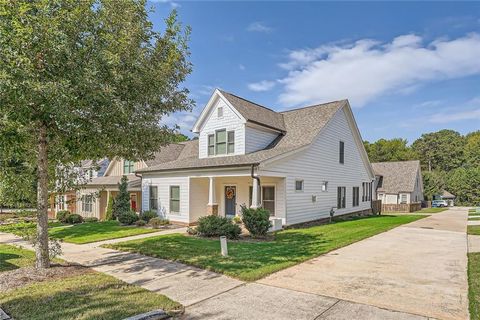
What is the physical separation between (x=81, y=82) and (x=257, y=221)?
8.41 meters

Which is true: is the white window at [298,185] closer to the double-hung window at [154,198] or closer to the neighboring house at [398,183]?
the double-hung window at [154,198]

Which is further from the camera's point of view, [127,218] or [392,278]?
[127,218]

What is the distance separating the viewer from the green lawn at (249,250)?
25.6 feet

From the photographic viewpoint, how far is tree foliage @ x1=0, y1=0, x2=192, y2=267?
18.9ft

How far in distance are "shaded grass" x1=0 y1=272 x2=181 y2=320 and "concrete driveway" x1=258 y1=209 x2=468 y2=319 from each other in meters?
2.58

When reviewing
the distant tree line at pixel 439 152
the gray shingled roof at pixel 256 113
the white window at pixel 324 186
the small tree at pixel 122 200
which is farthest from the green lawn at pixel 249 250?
the distant tree line at pixel 439 152

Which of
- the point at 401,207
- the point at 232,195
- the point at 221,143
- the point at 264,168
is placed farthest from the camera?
the point at 401,207

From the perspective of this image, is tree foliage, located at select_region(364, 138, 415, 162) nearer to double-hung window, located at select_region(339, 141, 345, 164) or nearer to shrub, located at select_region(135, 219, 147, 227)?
double-hung window, located at select_region(339, 141, 345, 164)

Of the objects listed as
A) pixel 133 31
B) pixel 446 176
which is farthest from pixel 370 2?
pixel 446 176

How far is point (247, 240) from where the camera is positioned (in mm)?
12102

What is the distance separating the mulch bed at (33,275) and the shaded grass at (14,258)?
105 centimetres

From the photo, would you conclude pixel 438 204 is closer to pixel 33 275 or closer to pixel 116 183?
pixel 116 183

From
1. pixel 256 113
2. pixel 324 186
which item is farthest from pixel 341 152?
pixel 256 113

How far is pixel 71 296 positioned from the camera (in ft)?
18.9
